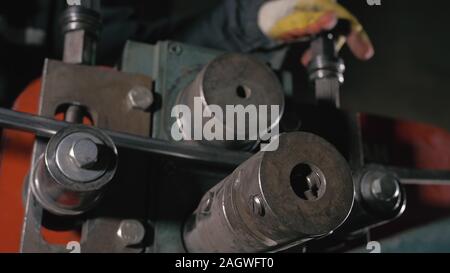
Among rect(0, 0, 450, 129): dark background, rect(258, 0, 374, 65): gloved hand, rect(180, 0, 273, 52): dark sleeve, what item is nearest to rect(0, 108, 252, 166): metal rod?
rect(258, 0, 374, 65): gloved hand

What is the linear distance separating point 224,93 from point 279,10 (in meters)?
0.47

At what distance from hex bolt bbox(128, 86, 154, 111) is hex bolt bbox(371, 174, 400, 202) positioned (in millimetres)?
322

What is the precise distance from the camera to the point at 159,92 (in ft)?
2.18

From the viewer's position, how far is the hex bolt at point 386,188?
57 cm

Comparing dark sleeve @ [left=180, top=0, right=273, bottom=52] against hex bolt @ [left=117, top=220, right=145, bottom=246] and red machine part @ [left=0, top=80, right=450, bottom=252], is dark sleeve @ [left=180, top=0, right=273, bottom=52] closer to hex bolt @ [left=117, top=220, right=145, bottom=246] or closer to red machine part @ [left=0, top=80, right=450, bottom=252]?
red machine part @ [left=0, top=80, right=450, bottom=252]

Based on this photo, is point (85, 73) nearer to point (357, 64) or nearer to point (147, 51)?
point (147, 51)

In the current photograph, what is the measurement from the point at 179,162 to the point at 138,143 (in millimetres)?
99

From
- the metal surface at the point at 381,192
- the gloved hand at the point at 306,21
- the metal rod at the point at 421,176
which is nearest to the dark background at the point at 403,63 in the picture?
the gloved hand at the point at 306,21

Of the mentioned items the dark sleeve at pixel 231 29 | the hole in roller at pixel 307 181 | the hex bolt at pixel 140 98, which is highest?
the dark sleeve at pixel 231 29

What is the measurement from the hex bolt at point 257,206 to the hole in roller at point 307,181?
0.11 ft

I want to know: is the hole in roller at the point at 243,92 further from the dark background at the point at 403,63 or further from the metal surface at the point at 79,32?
the dark background at the point at 403,63

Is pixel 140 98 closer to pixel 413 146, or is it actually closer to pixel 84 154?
pixel 84 154

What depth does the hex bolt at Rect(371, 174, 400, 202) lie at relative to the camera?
570 millimetres

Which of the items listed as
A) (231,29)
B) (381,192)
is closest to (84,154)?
(381,192)
